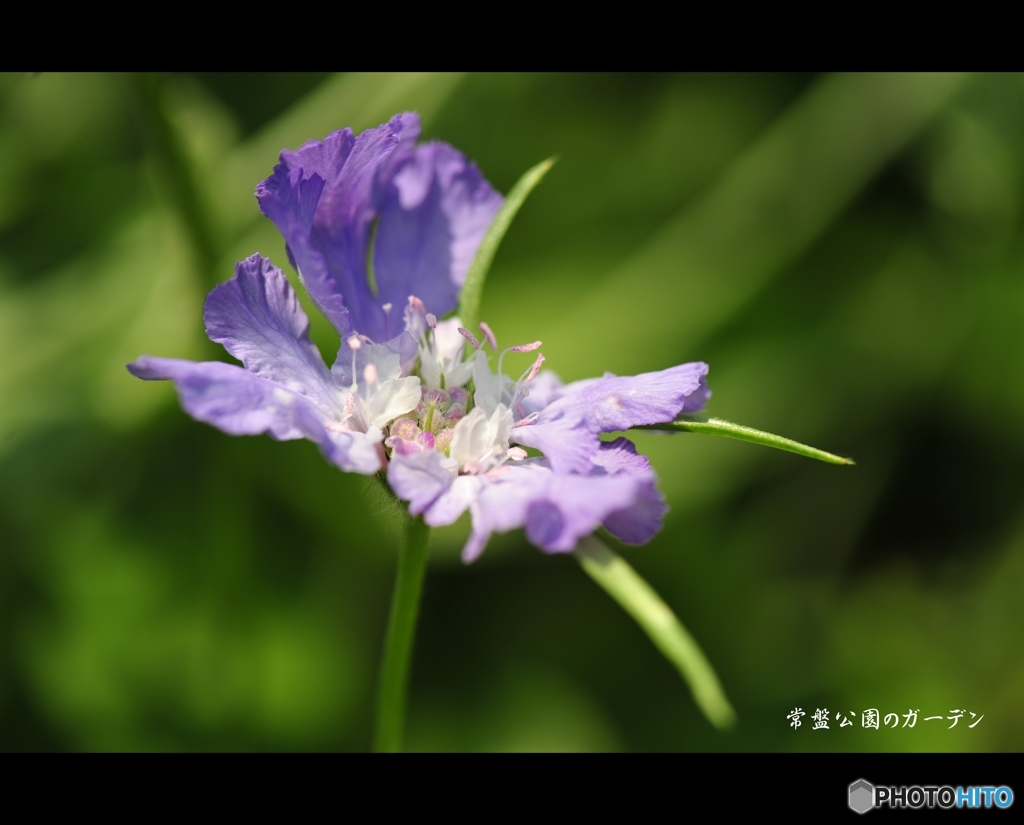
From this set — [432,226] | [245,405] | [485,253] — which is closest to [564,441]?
[485,253]

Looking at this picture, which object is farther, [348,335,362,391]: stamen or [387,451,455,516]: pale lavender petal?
[348,335,362,391]: stamen

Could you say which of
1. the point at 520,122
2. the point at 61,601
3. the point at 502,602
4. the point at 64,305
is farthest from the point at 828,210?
the point at 61,601

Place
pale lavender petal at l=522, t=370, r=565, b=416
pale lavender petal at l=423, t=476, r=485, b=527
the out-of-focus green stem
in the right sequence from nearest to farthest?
pale lavender petal at l=423, t=476, r=485, b=527
pale lavender petal at l=522, t=370, r=565, b=416
the out-of-focus green stem

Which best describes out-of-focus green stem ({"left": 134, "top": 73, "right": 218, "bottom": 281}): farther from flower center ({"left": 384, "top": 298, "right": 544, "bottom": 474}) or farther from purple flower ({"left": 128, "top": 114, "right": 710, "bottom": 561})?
flower center ({"left": 384, "top": 298, "right": 544, "bottom": 474})

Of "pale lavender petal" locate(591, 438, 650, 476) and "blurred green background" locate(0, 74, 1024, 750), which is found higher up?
"blurred green background" locate(0, 74, 1024, 750)

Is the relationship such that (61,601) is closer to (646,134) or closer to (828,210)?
(646,134)

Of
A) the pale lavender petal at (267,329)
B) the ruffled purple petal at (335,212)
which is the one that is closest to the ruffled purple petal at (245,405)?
the pale lavender petal at (267,329)

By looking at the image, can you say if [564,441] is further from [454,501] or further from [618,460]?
[454,501]

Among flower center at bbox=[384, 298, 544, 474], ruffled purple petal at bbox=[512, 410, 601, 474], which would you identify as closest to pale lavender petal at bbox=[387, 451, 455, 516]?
flower center at bbox=[384, 298, 544, 474]
